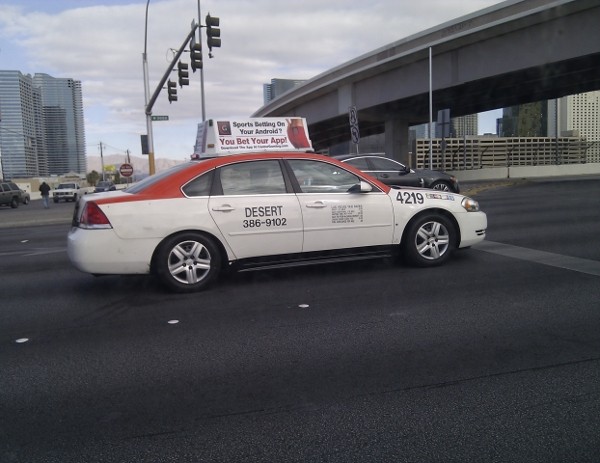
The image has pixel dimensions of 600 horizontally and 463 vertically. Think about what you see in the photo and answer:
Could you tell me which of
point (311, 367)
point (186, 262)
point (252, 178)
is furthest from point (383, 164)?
point (311, 367)

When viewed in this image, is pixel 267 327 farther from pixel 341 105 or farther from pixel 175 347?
pixel 341 105

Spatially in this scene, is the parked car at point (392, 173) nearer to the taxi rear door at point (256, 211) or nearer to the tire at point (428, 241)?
the tire at point (428, 241)

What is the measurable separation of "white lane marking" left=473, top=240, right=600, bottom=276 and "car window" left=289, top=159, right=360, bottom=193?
2676 mm

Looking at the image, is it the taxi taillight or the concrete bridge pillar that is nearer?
the taxi taillight

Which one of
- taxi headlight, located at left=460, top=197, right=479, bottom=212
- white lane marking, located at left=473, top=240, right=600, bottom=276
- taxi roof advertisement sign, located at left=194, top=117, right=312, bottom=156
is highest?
taxi roof advertisement sign, located at left=194, top=117, right=312, bottom=156

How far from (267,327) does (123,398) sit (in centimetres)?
161

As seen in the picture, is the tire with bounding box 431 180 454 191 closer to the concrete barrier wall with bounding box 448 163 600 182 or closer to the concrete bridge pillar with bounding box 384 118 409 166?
the concrete barrier wall with bounding box 448 163 600 182

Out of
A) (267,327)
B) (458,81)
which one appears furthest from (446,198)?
(458,81)

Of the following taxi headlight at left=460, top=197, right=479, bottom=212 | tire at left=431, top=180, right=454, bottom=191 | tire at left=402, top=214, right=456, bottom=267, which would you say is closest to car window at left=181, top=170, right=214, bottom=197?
tire at left=402, top=214, right=456, bottom=267

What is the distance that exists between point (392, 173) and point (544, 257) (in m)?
9.34

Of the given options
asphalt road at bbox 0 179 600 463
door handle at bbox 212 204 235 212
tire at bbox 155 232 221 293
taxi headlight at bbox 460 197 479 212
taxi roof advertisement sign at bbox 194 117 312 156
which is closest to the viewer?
asphalt road at bbox 0 179 600 463

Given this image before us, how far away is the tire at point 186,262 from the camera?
5941 mm

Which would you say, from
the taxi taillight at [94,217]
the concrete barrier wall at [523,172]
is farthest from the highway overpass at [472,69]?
the taxi taillight at [94,217]

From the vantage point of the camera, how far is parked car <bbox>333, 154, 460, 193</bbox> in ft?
53.5
